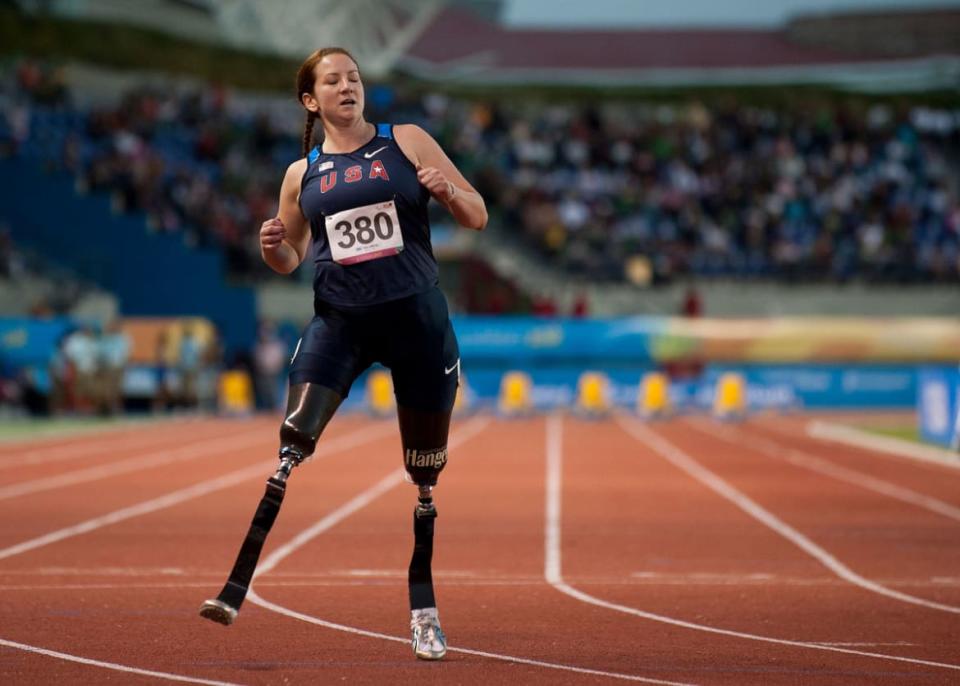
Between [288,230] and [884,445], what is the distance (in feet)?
54.0

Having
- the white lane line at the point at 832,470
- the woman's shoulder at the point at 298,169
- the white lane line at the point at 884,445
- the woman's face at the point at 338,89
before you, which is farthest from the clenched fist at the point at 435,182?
the white lane line at the point at 884,445

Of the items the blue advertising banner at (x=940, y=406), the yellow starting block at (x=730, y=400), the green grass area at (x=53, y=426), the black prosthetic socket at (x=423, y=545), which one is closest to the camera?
the black prosthetic socket at (x=423, y=545)

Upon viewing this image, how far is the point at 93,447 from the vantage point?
22.1 metres

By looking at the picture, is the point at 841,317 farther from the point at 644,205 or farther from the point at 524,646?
the point at 524,646

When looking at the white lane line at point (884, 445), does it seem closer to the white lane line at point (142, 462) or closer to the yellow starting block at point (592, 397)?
the yellow starting block at point (592, 397)

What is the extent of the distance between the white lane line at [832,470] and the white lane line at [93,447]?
27.2 ft

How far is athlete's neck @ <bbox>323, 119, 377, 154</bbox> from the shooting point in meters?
6.41

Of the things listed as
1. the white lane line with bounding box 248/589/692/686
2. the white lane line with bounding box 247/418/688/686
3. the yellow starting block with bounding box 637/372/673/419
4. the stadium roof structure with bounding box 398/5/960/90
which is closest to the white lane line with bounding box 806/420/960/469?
the yellow starting block with bounding box 637/372/673/419

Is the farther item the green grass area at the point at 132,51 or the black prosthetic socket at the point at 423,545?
the green grass area at the point at 132,51

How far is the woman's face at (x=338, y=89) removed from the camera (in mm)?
6348

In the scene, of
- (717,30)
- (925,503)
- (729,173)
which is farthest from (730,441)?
(717,30)

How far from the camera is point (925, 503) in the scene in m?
14.0

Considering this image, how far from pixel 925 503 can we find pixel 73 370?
736 inches

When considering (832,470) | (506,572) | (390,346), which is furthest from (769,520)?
(390,346)
